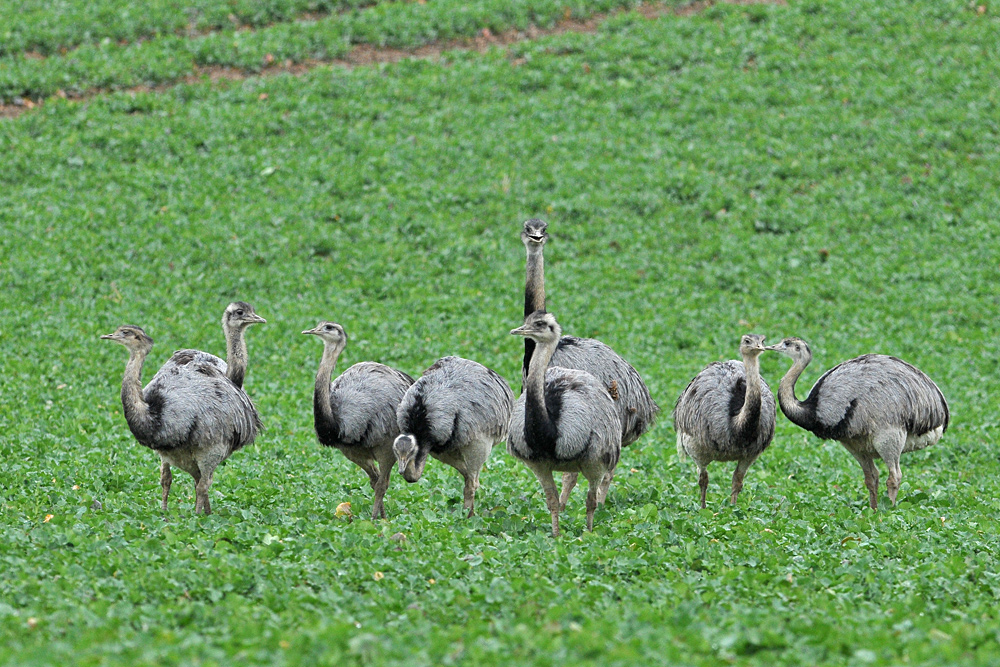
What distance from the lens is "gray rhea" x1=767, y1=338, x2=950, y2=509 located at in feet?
33.6

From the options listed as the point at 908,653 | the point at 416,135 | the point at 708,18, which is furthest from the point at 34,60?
the point at 908,653

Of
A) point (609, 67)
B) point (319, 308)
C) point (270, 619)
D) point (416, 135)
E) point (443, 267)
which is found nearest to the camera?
point (270, 619)

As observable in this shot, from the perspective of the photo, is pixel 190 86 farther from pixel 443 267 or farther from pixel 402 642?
pixel 402 642

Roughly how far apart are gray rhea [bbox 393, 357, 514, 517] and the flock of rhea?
11 mm

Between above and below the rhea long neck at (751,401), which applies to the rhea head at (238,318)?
above

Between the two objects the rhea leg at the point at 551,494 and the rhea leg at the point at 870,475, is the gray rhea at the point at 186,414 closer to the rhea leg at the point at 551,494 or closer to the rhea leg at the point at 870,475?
the rhea leg at the point at 551,494

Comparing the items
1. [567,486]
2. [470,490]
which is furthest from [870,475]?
[470,490]

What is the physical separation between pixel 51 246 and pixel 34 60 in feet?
18.5

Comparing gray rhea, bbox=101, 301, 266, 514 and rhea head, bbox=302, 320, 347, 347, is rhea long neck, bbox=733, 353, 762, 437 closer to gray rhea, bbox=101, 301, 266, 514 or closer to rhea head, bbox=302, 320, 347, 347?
rhea head, bbox=302, 320, 347, 347

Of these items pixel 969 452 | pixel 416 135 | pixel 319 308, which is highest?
pixel 416 135

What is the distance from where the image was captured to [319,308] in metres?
16.5

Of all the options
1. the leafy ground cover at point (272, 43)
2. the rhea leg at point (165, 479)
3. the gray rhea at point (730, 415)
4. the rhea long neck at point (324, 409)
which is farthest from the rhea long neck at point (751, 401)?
the leafy ground cover at point (272, 43)

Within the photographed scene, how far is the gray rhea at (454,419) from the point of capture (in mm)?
9453

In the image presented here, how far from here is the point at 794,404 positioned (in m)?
10.5
